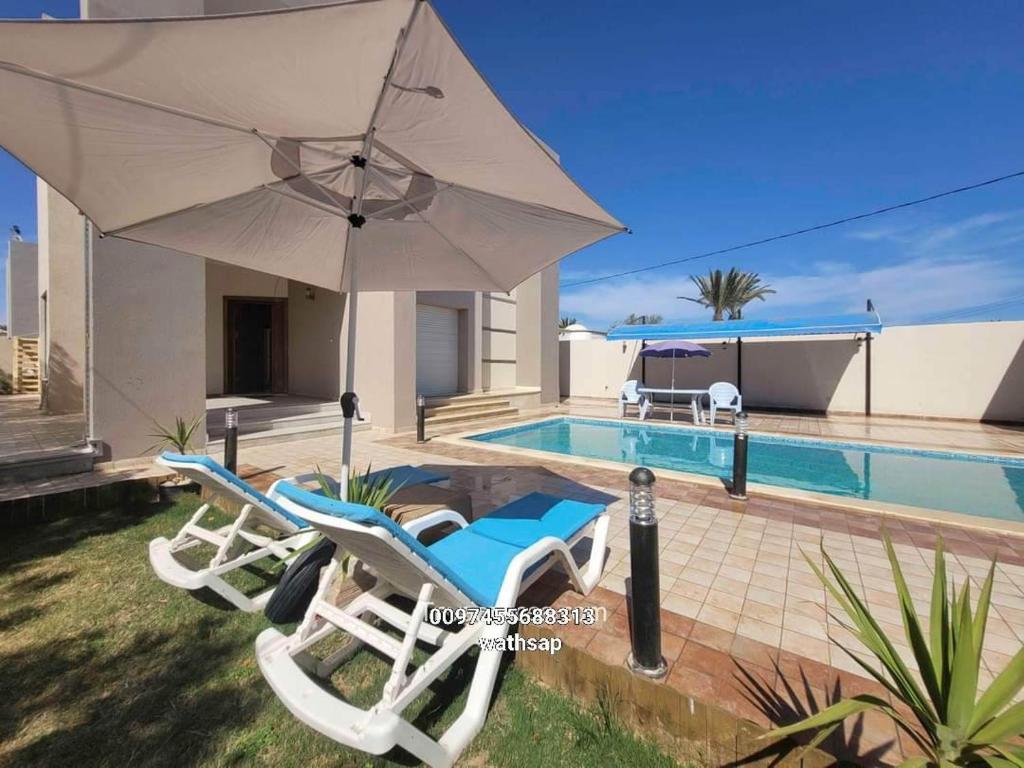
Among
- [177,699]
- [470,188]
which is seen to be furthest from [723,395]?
[177,699]

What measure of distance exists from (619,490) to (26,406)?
1470 centimetres

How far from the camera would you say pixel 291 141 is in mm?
2711

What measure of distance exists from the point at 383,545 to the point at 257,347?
1380cm

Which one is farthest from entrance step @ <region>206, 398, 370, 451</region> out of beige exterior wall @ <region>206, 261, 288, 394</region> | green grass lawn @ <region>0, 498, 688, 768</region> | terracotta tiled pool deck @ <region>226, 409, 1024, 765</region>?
green grass lawn @ <region>0, 498, 688, 768</region>

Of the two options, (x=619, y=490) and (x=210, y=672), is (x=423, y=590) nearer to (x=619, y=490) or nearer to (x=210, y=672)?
(x=210, y=672)

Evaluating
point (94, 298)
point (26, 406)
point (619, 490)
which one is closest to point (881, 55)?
point (619, 490)

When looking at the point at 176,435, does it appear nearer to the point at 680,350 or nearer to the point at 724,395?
the point at 680,350

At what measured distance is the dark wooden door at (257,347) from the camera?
1281 cm

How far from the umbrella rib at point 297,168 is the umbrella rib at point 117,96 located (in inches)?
2.8

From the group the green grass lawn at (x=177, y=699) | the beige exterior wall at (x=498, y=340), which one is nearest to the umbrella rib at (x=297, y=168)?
the green grass lawn at (x=177, y=699)

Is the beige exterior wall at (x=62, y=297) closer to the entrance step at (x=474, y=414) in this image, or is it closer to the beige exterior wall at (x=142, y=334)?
the beige exterior wall at (x=142, y=334)

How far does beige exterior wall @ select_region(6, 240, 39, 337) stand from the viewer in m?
15.1

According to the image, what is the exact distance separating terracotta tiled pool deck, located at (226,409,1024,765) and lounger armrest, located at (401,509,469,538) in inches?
32.6

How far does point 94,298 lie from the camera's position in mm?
6281
